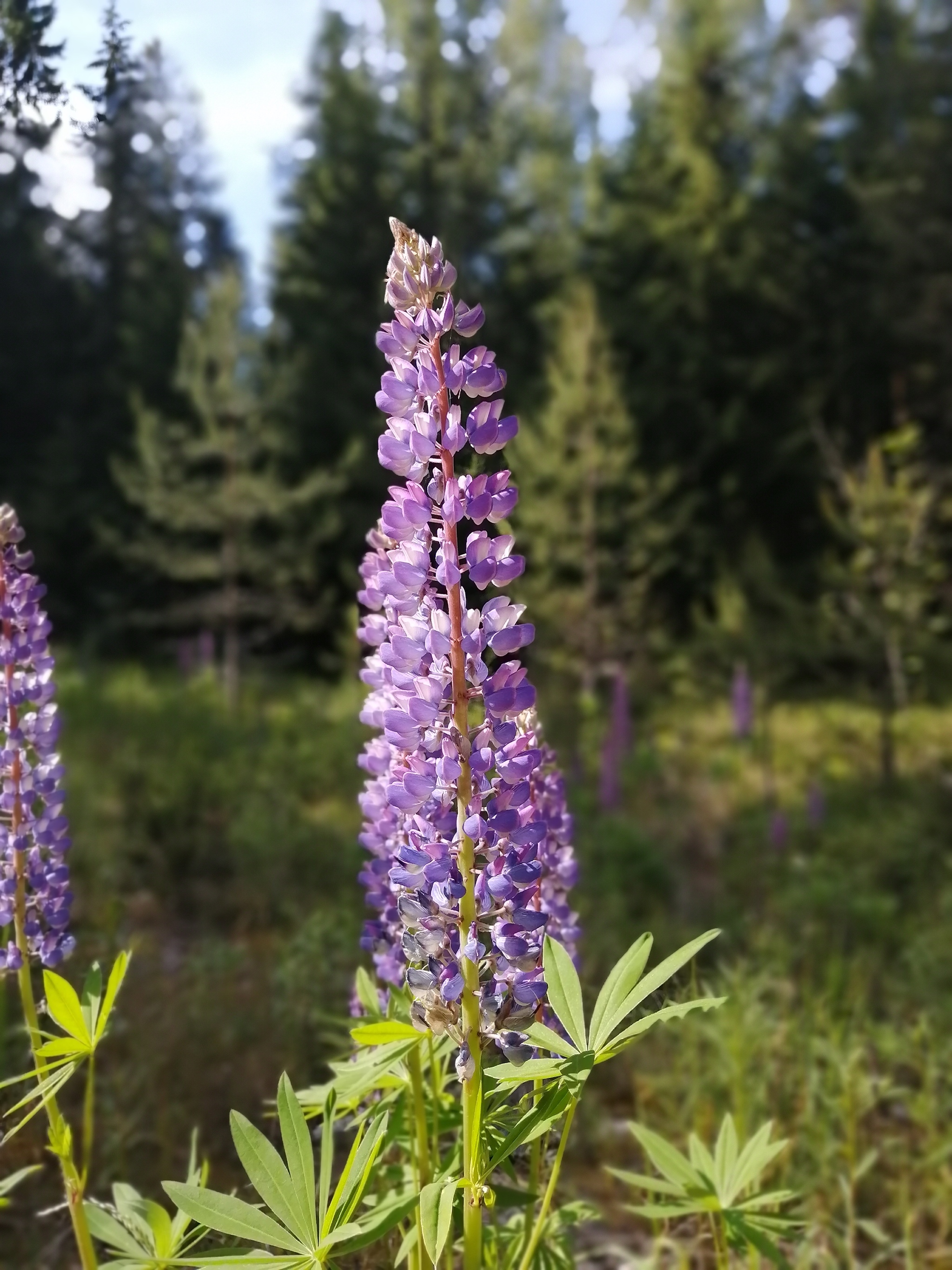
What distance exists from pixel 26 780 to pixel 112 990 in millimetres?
318

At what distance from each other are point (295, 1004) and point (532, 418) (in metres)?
12.2

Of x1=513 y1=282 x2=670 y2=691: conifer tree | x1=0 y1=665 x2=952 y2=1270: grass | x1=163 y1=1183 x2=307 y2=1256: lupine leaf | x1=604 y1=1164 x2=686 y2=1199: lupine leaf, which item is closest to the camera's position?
x1=163 y1=1183 x2=307 y2=1256: lupine leaf

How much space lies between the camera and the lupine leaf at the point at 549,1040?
115 cm

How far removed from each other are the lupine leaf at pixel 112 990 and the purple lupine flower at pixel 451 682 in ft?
1.31

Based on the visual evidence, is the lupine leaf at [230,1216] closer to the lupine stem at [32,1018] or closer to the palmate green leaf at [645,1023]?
the lupine stem at [32,1018]

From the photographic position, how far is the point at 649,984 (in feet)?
3.84

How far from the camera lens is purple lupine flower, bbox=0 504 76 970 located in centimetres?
139

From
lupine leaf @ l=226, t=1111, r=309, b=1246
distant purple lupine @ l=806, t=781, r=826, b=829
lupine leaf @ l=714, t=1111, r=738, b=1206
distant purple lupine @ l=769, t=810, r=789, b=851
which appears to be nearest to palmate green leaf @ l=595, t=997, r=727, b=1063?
lupine leaf @ l=226, t=1111, r=309, b=1246

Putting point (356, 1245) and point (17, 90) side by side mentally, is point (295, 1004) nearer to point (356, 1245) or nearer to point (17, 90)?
point (356, 1245)

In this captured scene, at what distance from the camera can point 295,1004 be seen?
3.08 m

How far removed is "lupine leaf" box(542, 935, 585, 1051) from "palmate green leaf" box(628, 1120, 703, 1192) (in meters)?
0.42

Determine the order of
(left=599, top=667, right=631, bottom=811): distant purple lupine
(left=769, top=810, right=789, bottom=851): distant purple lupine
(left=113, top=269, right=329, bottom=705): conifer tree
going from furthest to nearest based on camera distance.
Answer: (left=113, top=269, right=329, bottom=705): conifer tree < (left=599, top=667, right=631, bottom=811): distant purple lupine < (left=769, top=810, right=789, bottom=851): distant purple lupine

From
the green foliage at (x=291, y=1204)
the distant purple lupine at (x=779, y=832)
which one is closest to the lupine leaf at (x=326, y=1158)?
the green foliage at (x=291, y=1204)

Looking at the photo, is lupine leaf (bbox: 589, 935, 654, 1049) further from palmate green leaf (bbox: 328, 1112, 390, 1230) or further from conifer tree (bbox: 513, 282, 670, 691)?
conifer tree (bbox: 513, 282, 670, 691)
